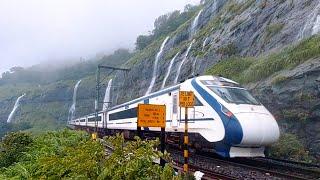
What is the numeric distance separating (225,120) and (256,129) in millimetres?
1033

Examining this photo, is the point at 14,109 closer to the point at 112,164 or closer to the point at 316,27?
the point at 316,27

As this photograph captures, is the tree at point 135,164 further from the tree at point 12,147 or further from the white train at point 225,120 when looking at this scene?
the tree at point 12,147

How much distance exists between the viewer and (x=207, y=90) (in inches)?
626

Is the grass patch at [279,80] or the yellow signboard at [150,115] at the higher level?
the grass patch at [279,80]

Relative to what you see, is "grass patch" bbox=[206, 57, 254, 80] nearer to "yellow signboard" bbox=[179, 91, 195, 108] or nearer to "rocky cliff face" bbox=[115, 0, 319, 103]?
"rocky cliff face" bbox=[115, 0, 319, 103]

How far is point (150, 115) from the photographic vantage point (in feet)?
29.5

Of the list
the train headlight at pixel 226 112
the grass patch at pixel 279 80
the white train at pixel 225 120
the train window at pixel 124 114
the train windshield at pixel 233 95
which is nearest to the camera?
the white train at pixel 225 120

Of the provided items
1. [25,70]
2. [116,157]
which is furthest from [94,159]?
[25,70]

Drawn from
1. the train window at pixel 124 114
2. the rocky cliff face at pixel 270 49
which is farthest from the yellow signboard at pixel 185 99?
the train window at pixel 124 114

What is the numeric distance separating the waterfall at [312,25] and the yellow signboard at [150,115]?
17.0 metres

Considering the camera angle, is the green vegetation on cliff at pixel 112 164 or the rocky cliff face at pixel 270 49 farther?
the rocky cliff face at pixel 270 49

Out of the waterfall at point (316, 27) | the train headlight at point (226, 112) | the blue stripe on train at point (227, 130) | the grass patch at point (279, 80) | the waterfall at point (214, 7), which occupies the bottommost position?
the blue stripe on train at point (227, 130)

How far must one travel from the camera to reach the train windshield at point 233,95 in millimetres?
15375

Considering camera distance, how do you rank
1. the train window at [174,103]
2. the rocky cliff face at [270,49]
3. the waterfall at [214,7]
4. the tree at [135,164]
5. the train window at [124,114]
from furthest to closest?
1. the waterfall at [214,7]
2. the train window at [124,114]
3. the rocky cliff face at [270,49]
4. the train window at [174,103]
5. the tree at [135,164]
